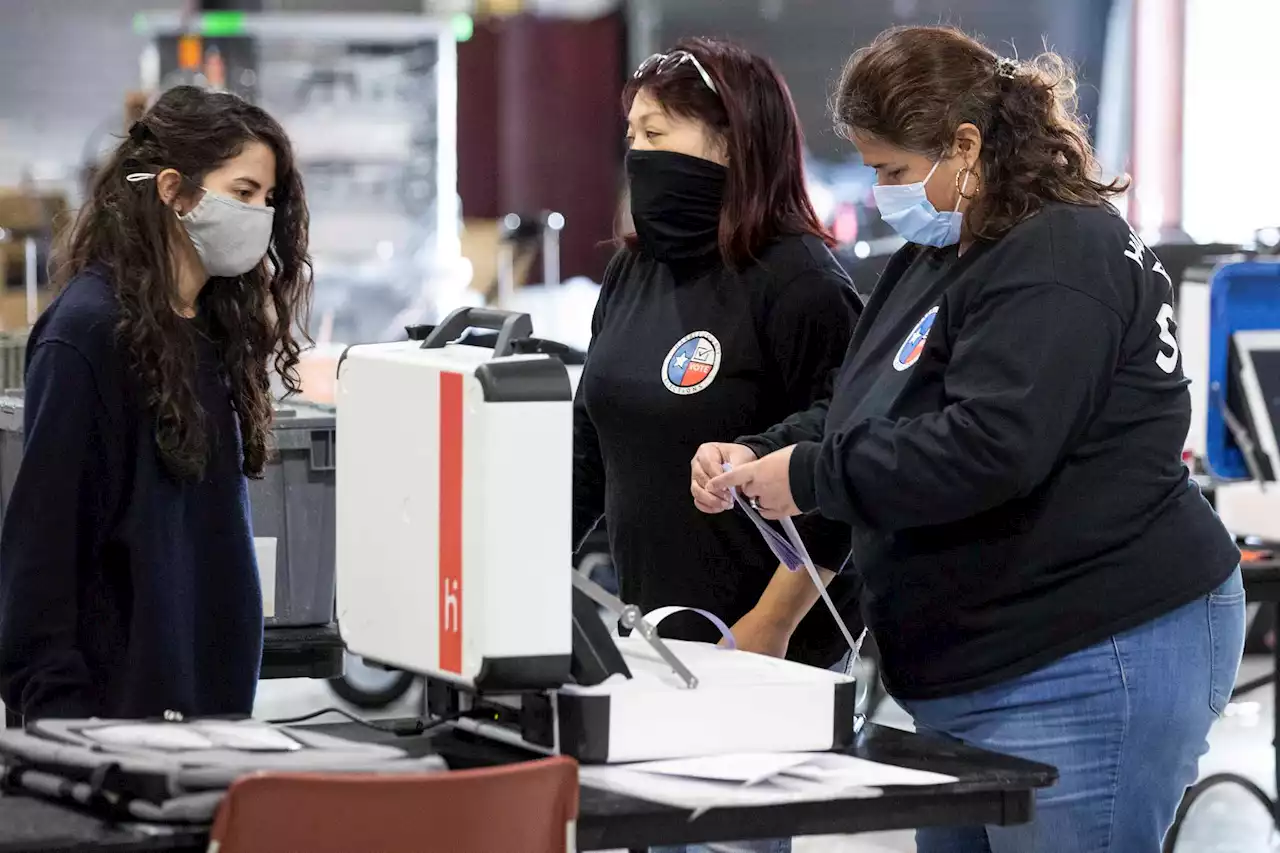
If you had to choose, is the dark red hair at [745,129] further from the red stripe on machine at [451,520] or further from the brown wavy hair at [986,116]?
the red stripe on machine at [451,520]

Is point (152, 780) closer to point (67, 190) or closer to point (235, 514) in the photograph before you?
point (235, 514)

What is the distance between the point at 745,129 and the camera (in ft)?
7.20

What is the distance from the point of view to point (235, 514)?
214 cm

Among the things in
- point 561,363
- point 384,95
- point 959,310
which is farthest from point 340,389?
point 384,95

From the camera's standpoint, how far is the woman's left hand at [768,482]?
188 centimetres

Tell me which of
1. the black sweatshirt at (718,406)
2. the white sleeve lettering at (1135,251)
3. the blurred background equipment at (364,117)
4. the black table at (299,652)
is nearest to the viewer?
the white sleeve lettering at (1135,251)

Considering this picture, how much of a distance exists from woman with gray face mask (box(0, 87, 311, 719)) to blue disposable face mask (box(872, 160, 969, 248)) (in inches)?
30.2

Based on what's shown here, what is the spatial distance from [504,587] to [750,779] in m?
0.28

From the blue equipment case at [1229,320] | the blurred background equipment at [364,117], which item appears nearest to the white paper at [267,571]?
the blue equipment case at [1229,320]

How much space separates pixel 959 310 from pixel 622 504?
569 mm

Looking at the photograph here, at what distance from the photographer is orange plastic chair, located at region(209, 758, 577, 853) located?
148 centimetres

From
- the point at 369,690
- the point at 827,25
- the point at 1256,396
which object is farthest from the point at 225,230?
the point at 827,25

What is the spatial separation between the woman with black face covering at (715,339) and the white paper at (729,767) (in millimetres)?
402

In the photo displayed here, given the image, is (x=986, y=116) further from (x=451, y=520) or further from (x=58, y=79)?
(x=58, y=79)
